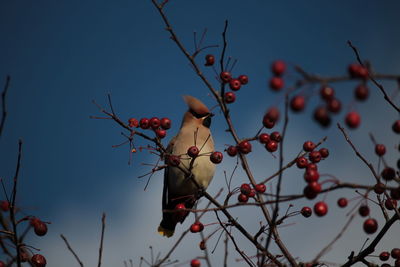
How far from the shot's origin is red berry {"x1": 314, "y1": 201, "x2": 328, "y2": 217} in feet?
5.91

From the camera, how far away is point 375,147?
76.6 inches

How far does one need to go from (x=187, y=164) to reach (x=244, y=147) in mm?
1347

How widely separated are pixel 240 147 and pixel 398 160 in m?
1.24

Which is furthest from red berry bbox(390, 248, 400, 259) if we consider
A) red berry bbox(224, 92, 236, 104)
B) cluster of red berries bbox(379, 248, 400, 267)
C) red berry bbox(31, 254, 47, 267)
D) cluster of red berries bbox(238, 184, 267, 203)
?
red berry bbox(31, 254, 47, 267)

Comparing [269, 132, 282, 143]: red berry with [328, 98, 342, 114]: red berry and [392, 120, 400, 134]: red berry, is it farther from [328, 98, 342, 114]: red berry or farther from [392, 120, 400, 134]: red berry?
[328, 98, 342, 114]: red berry

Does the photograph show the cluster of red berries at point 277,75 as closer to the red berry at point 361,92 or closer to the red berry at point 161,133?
the red berry at point 361,92

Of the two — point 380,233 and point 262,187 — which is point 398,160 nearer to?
point 380,233

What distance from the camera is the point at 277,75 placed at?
54.0 inches

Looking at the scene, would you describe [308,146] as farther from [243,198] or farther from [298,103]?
[298,103]

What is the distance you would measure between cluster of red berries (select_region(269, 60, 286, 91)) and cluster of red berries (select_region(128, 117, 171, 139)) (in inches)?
68.3

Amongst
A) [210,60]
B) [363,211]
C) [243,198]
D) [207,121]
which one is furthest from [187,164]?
[363,211]

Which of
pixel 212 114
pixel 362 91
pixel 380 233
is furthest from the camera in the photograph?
pixel 212 114

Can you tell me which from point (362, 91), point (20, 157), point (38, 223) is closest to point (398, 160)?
point (362, 91)

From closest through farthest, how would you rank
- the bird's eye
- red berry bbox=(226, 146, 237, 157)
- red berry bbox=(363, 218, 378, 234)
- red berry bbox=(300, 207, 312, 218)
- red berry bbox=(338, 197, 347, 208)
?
red berry bbox=(363, 218, 378, 234)
red berry bbox=(338, 197, 347, 208)
red berry bbox=(226, 146, 237, 157)
red berry bbox=(300, 207, 312, 218)
the bird's eye
